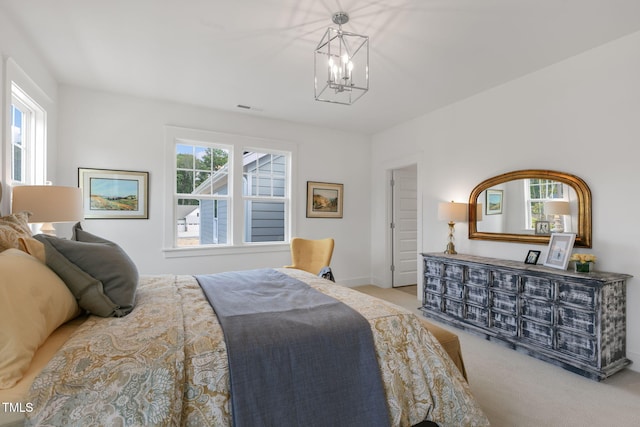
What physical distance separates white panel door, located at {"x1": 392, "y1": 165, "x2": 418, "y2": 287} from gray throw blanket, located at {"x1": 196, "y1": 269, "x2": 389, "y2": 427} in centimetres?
408

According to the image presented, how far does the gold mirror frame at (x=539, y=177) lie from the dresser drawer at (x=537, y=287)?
54 cm

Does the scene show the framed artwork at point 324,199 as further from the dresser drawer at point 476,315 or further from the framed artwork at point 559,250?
the framed artwork at point 559,250

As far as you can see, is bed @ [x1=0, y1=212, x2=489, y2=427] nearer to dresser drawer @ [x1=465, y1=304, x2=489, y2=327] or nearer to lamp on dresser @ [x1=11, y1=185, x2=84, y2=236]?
lamp on dresser @ [x1=11, y1=185, x2=84, y2=236]

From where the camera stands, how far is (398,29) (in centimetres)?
255

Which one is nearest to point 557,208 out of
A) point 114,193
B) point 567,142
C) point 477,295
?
point 567,142

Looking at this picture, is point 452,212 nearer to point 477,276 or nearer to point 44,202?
point 477,276

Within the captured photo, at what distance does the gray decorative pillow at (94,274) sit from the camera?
1468 mm

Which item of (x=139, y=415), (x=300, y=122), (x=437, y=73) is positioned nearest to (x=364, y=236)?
(x=300, y=122)

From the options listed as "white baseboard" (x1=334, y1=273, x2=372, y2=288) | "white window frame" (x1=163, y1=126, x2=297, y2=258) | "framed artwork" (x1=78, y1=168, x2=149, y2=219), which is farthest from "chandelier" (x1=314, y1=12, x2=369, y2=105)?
"white baseboard" (x1=334, y1=273, x2=372, y2=288)

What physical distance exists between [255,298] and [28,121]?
3110 millimetres

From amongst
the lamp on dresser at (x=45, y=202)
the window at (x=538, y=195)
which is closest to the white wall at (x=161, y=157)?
the lamp on dresser at (x=45, y=202)

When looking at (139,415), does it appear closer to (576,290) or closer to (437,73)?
(576,290)

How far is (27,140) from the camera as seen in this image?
3135 mm

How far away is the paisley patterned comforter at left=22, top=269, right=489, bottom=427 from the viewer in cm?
103
